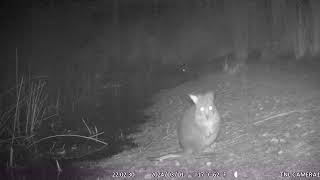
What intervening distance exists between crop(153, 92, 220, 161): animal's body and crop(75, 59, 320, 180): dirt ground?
20 cm

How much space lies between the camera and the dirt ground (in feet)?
17.9

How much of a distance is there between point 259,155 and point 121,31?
12.7 metres

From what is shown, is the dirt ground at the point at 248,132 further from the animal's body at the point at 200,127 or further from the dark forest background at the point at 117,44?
the dark forest background at the point at 117,44

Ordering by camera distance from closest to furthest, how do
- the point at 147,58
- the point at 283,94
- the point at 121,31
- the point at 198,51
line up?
the point at 283,94
the point at 198,51
the point at 147,58
the point at 121,31

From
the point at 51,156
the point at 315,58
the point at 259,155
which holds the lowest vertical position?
the point at 51,156

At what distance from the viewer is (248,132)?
23.2 feet

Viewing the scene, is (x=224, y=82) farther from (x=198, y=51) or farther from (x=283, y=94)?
(x=198, y=51)

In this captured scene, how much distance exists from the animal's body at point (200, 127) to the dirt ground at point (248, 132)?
0.65ft

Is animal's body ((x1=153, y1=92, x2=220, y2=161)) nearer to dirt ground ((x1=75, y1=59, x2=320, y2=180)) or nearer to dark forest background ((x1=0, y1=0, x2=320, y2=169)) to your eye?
dirt ground ((x1=75, y1=59, x2=320, y2=180))

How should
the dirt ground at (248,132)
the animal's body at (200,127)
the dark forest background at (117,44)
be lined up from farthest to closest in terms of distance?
the dark forest background at (117,44) < the animal's body at (200,127) < the dirt ground at (248,132)

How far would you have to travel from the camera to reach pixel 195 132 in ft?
22.0

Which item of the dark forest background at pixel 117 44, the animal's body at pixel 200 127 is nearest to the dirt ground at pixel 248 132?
the animal's body at pixel 200 127

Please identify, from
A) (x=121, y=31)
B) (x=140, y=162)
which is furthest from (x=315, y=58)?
(x=121, y=31)

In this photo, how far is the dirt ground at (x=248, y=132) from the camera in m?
→ 5.46
